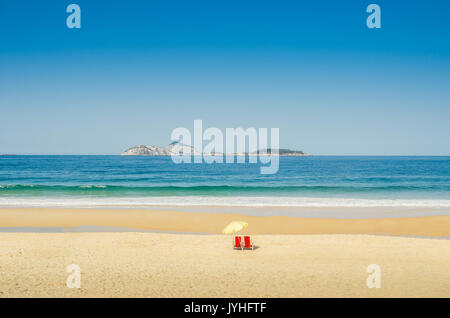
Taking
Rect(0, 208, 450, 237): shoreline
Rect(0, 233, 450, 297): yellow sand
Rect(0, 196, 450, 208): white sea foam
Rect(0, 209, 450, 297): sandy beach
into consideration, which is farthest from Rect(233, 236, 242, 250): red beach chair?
Rect(0, 196, 450, 208): white sea foam

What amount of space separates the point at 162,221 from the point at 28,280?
947cm

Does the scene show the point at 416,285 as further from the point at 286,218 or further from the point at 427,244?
the point at 286,218

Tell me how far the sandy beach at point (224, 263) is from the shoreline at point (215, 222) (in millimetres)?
133

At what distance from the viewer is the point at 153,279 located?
26.2 ft

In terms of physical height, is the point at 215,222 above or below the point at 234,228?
below

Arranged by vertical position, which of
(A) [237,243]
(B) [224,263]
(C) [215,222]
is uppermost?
(A) [237,243]

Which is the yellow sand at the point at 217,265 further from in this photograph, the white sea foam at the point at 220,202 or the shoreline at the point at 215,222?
the white sea foam at the point at 220,202

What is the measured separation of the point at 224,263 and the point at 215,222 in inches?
293

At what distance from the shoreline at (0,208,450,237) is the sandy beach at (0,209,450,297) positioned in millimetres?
133

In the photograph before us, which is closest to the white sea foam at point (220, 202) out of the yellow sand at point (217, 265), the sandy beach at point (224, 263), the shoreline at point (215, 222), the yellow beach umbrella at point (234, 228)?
the shoreline at point (215, 222)

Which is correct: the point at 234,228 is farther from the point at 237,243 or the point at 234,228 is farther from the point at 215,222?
the point at 215,222

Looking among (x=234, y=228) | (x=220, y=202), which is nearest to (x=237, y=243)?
(x=234, y=228)

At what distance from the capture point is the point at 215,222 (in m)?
16.9
